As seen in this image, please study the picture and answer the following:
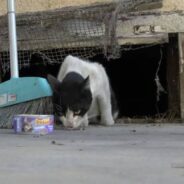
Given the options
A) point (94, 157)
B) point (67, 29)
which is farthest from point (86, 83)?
point (94, 157)

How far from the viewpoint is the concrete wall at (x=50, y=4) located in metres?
5.74

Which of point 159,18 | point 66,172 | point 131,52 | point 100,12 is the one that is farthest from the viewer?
point 131,52

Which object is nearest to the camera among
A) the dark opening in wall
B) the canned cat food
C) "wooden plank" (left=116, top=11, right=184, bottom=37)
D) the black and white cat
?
the canned cat food

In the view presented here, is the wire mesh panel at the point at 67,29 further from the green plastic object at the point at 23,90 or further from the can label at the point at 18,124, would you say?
the can label at the point at 18,124

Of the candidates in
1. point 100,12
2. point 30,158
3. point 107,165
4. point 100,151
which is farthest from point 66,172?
point 100,12

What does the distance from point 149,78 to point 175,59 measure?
2.04m

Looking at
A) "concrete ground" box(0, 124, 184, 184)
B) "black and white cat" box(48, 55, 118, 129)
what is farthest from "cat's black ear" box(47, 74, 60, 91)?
"concrete ground" box(0, 124, 184, 184)

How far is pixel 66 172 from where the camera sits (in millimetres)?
2832

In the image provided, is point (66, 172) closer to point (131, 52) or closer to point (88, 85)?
point (88, 85)

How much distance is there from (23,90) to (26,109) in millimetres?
155

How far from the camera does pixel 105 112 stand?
525cm

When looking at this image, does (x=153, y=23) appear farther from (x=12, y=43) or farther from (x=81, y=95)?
(x=12, y=43)

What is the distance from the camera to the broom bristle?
4.67m

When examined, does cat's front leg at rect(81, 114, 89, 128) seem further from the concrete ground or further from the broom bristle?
the concrete ground
